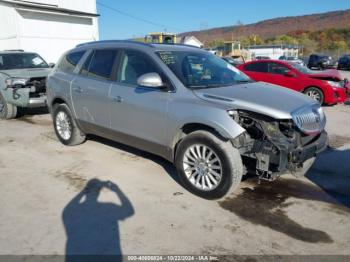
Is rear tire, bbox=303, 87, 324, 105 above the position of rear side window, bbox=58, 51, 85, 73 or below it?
below

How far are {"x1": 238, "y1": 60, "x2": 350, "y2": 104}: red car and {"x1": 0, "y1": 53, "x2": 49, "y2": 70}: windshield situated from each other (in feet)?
23.7

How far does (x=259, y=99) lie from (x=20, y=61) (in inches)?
323

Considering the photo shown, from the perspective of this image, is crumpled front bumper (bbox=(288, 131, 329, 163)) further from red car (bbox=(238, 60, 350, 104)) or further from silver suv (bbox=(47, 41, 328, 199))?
red car (bbox=(238, 60, 350, 104))

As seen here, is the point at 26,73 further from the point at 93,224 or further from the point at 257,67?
the point at 257,67

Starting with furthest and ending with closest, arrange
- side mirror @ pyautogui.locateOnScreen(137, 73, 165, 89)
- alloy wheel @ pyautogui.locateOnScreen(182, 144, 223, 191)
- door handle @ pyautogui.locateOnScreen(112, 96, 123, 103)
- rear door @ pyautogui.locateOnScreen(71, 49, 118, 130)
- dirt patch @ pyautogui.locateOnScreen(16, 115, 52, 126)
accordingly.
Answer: dirt patch @ pyautogui.locateOnScreen(16, 115, 52, 126) < rear door @ pyautogui.locateOnScreen(71, 49, 118, 130) < door handle @ pyautogui.locateOnScreen(112, 96, 123, 103) < side mirror @ pyautogui.locateOnScreen(137, 73, 165, 89) < alloy wheel @ pyautogui.locateOnScreen(182, 144, 223, 191)

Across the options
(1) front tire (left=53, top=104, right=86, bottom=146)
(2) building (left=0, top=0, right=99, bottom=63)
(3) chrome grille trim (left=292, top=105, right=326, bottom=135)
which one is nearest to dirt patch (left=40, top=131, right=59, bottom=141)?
(1) front tire (left=53, top=104, right=86, bottom=146)

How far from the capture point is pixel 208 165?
416 cm

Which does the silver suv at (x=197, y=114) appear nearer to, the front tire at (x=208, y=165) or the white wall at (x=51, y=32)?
the front tire at (x=208, y=165)

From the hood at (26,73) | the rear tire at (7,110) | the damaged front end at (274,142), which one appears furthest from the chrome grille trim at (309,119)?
the rear tire at (7,110)

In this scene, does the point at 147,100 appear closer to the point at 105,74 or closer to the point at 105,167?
the point at 105,74

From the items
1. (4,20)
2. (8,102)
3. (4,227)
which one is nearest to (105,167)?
(4,227)

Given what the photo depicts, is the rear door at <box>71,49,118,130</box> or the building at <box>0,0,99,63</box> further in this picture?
the building at <box>0,0,99,63</box>

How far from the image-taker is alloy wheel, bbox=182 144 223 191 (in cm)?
411

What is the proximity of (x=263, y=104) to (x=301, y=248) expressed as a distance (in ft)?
5.24
